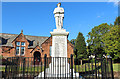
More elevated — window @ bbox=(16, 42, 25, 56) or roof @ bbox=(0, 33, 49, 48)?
roof @ bbox=(0, 33, 49, 48)

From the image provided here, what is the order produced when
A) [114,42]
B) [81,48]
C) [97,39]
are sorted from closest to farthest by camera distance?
[114,42] < [81,48] < [97,39]

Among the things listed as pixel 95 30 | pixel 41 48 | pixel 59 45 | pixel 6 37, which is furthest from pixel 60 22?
pixel 95 30

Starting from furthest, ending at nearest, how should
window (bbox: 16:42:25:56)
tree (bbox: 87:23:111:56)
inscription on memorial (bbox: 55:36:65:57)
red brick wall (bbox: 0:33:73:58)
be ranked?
tree (bbox: 87:23:111:56)
window (bbox: 16:42:25:56)
red brick wall (bbox: 0:33:73:58)
inscription on memorial (bbox: 55:36:65:57)

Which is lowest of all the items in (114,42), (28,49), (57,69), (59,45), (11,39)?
(57,69)

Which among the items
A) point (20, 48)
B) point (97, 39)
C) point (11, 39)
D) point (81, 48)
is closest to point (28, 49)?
point (20, 48)

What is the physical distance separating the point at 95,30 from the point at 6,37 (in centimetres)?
2973

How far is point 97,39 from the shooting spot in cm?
3497

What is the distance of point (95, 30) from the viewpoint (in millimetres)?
36969

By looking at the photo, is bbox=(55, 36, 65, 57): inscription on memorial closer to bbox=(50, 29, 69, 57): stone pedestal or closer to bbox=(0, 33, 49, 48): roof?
bbox=(50, 29, 69, 57): stone pedestal

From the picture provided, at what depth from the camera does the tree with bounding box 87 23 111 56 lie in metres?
34.6

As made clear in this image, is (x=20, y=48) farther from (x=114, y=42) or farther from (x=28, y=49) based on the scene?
(x=114, y=42)

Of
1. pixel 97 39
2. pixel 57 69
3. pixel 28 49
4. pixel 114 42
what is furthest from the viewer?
pixel 97 39

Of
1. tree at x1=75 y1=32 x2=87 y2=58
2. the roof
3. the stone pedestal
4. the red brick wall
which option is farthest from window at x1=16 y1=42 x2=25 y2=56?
the stone pedestal

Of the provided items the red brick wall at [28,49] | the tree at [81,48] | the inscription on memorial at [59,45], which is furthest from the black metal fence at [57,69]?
the tree at [81,48]
